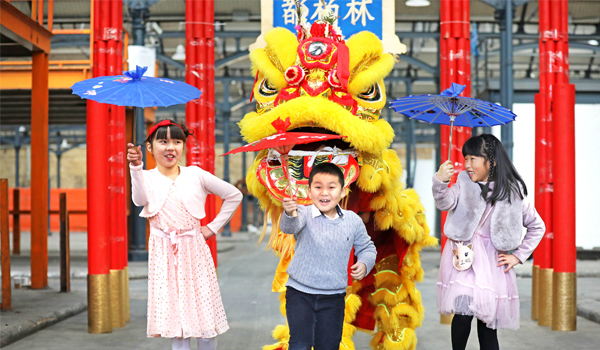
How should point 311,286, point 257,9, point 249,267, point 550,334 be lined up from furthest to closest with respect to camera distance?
point 257,9 → point 249,267 → point 550,334 → point 311,286

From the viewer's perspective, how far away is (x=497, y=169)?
10.3 feet

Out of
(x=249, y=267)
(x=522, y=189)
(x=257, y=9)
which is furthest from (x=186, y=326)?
(x=257, y=9)

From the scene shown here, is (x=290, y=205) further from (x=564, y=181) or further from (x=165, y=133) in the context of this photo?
(x=564, y=181)

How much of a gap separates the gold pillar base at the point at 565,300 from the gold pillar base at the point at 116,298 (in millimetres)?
3361

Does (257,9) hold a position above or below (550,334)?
above

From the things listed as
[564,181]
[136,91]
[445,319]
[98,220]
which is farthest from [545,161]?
[98,220]

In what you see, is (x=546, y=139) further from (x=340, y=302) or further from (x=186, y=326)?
(x=186, y=326)

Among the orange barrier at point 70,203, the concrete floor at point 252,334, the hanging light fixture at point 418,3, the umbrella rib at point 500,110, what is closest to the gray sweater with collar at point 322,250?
the umbrella rib at point 500,110

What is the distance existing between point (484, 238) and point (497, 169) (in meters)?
0.36

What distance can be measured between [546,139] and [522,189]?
210 centimetres

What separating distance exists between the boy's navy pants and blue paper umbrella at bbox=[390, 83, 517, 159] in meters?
1.05

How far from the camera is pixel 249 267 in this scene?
34.4ft

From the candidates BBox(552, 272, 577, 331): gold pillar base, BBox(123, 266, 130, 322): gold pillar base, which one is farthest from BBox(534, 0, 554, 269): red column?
BBox(123, 266, 130, 322): gold pillar base

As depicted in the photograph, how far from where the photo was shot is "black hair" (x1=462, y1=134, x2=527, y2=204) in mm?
3109
